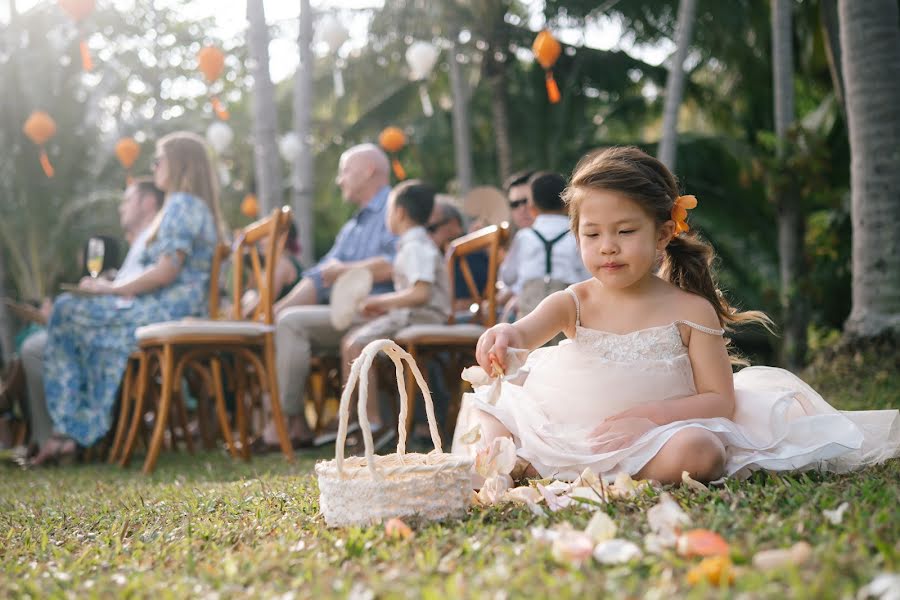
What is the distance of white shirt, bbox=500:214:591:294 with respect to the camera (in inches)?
211

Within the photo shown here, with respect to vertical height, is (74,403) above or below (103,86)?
below

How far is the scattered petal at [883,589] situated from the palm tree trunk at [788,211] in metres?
9.01

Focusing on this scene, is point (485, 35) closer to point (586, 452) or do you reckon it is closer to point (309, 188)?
point (309, 188)

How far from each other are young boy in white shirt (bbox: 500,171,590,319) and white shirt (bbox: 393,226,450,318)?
1.61 feet

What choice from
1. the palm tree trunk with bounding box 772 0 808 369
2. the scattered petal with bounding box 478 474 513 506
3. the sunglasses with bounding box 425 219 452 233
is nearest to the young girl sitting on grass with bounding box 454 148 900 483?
the scattered petal with bounding box 478 474 513 506

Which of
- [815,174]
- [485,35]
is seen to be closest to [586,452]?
[815,174]

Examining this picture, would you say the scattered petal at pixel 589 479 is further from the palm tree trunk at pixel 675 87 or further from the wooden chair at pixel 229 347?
the palm tree trunk at pixel 675 87

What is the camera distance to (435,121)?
908 inches

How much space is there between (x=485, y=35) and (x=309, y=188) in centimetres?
762

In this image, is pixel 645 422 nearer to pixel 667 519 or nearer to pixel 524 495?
pixel 524 495

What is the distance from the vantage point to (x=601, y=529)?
6.71ft

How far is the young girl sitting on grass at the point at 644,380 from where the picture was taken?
2926mm

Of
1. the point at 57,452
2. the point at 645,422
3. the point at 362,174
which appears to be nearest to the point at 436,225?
the point at 362,174

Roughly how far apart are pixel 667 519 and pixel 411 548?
576 millimetres
